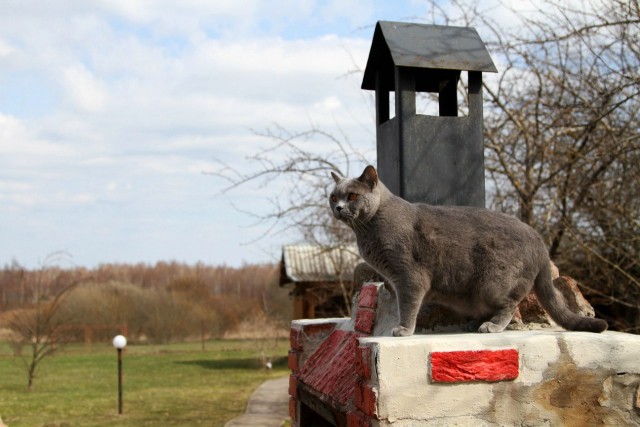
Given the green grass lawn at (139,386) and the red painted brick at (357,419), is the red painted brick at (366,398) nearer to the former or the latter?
the red painted brick at (357,419)

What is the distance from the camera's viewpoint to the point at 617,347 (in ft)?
9.25

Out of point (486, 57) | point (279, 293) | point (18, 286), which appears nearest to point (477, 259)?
point (486, 57)

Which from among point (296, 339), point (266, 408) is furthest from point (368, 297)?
point (266, 408)

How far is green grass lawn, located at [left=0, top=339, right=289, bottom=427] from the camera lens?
1266 centimetres

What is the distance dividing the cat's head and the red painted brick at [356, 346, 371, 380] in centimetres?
55

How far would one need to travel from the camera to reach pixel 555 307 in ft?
9.96

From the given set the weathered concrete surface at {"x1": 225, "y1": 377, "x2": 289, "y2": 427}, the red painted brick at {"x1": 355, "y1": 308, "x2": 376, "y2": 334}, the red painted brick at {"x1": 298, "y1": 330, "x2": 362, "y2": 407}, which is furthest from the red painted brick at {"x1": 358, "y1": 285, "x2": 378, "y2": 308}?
the weathered concrete surface at {"x1": 225, "y1": 377, "x2": 289, "y2": 427}

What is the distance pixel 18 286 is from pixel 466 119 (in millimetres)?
24571

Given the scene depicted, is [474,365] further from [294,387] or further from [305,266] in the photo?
[305,266]

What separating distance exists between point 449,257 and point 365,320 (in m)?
0.69

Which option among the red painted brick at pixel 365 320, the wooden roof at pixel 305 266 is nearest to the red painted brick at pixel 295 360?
the red painted brick at pixel 365 320

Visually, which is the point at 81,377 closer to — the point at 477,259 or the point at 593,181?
the point at 593,181

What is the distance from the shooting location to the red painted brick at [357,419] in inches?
107

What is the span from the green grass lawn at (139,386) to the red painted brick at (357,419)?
9224mm
